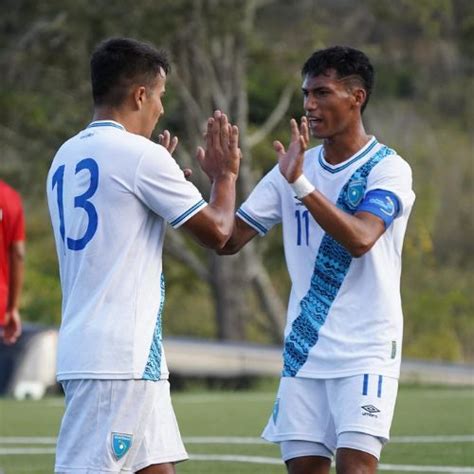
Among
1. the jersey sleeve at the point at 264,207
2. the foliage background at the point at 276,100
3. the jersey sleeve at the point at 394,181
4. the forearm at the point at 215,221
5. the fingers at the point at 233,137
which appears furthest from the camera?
→ the foliage background at the point at 276,100

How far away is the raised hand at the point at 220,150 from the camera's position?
5953 mm

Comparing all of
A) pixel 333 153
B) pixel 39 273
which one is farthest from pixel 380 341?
pixel 39 273

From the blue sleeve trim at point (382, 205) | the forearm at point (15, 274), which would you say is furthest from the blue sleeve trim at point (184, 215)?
the forearm at point (15, 274)

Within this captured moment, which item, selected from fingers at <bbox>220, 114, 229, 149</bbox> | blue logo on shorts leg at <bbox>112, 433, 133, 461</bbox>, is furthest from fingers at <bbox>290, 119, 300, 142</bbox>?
blue logo on shorts leg at <bbox>112, 433, 133, 461</bbox>

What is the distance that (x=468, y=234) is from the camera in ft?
130

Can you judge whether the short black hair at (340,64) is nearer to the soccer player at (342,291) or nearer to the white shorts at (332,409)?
the soccer player at (342,291)

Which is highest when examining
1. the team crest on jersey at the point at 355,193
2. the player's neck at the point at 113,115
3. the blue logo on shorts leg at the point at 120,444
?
the player's neck at the point at 113,115

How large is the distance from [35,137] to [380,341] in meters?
22.4

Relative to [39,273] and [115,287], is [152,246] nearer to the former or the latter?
[115,287]

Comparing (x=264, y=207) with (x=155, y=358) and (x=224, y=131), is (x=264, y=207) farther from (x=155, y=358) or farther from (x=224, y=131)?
(x=155, y=358)

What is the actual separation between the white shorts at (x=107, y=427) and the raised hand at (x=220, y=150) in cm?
89

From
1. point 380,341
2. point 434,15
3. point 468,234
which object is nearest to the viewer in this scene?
point 380,341

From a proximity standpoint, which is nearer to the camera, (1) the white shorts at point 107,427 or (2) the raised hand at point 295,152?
(1) the white shorts at point 107,427

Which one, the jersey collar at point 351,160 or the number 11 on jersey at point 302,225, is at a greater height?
the jersey collar at point 351,160
